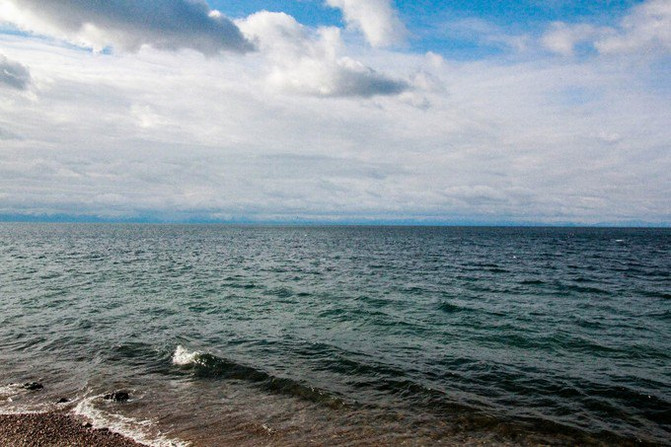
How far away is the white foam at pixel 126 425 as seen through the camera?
12328 millimetres

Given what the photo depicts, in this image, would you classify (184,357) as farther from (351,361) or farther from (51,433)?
(351,361)

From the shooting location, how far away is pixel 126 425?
13.3 meters

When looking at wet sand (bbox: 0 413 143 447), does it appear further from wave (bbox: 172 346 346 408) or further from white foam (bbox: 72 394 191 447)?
wave (bbox: 172 346 346 408)

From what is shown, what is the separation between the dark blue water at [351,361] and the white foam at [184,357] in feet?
0.23

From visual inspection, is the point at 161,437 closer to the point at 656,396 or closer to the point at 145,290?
the point at 656,396

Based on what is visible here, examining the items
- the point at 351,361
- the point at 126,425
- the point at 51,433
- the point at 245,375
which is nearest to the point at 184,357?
the point at 245,375

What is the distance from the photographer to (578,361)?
1970cm

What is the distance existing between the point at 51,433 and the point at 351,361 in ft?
38.0

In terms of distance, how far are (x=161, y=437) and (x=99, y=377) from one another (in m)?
6.60

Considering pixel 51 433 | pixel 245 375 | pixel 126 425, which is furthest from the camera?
pixel 245 375

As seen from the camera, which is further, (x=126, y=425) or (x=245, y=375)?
(x=245, y=375)

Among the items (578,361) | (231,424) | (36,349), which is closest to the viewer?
(231,424)

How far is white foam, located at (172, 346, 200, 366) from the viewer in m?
19.3

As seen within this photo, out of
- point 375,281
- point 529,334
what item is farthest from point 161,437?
point 375,281
